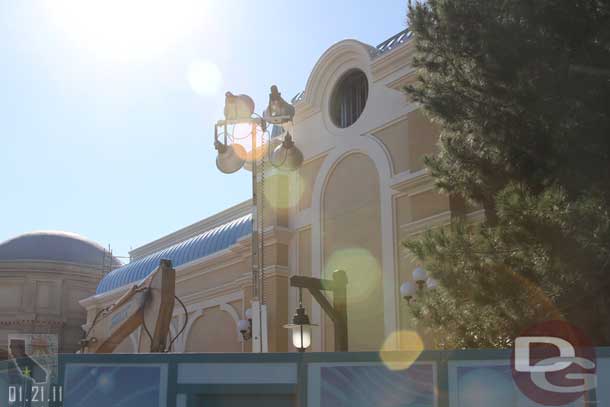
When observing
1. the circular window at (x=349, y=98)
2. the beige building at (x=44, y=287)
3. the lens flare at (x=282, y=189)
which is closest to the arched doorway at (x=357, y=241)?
the circular window at (x=349, y=98)

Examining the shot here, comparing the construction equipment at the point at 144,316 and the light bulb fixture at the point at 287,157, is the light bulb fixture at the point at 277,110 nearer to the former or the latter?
the light bulb fixture at the point at 287,157

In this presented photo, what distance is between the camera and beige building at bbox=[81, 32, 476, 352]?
18.4 metres

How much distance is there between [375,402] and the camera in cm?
788

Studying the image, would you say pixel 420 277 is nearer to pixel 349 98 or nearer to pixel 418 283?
pixel 418 283

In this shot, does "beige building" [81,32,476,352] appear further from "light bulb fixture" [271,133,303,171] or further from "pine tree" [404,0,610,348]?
"pine tree" [404,0,610,348]

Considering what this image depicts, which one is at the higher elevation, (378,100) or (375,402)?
(378,100)

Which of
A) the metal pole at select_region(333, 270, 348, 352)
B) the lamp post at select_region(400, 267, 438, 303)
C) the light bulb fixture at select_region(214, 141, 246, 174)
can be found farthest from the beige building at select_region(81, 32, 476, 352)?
the metal pole at select_region(333, 270, 348, 352)

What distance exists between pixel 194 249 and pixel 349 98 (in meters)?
10.9

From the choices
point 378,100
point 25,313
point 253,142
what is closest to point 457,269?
point 253,142

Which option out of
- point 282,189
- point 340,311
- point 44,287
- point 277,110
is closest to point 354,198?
point 282,189

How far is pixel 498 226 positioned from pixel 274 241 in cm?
1129

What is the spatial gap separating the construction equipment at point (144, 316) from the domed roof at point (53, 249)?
32.6 m

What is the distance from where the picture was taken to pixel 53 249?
164 feet

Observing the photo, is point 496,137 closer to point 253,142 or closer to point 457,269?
point 457,269
